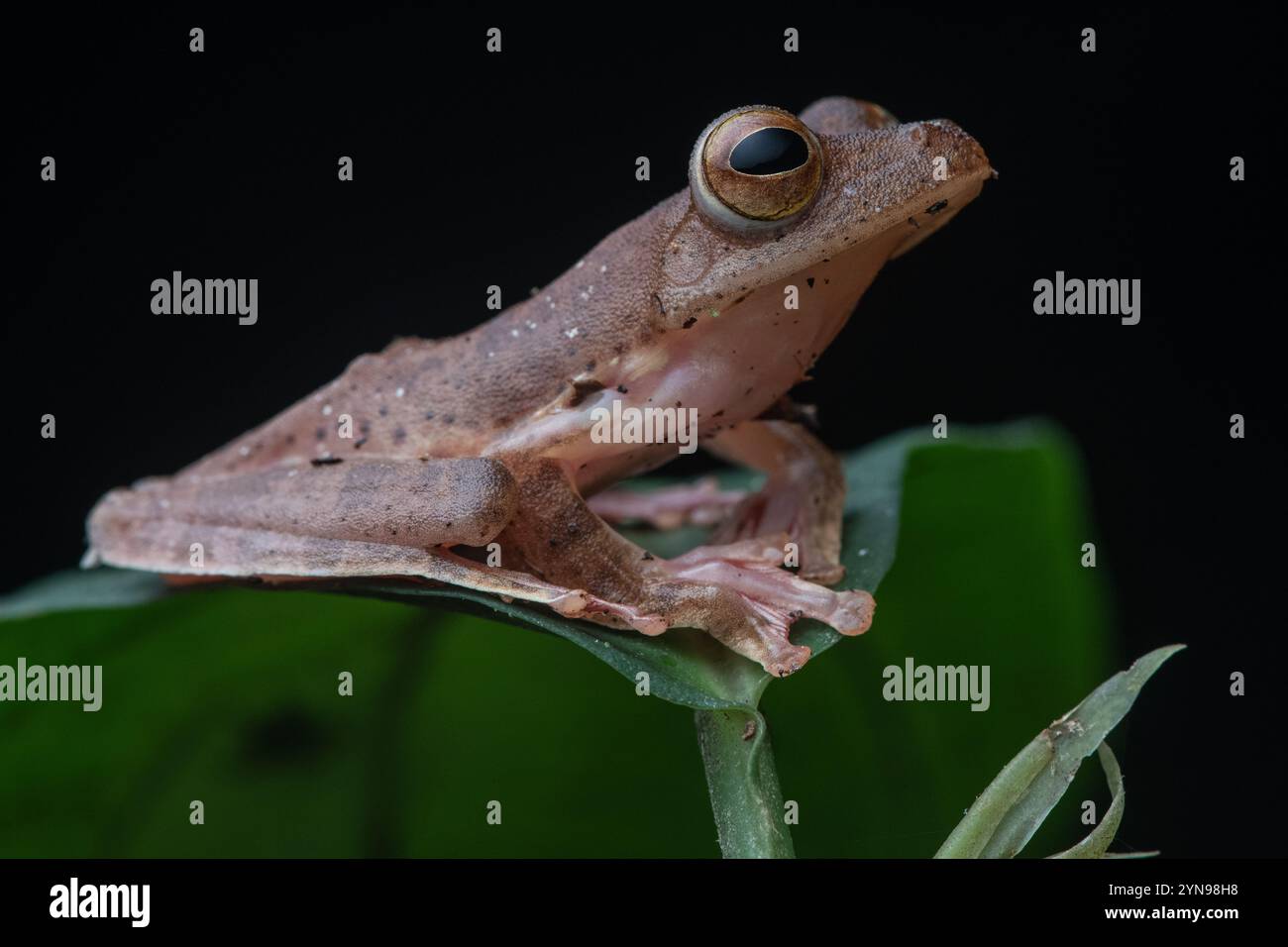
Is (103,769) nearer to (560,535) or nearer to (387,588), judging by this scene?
(387,588)

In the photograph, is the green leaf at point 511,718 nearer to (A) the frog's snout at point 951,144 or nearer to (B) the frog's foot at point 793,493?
(B) the frog's foot at point 793,493

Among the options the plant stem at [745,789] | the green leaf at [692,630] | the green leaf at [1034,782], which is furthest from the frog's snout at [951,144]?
the plant stem at [745,789]

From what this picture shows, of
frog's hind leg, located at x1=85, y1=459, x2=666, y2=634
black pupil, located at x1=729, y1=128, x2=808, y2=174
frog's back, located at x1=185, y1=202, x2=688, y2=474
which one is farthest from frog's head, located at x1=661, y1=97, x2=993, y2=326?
frog's hind leg, located at x1=85, y1=459, x2=666, y2=634

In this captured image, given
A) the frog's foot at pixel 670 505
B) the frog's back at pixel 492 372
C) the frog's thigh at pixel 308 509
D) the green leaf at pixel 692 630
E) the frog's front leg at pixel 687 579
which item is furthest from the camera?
the frog's foot at pixel 670 505

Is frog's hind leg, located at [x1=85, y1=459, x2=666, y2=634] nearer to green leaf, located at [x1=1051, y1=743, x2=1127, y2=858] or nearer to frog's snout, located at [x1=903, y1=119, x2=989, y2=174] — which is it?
green leaf, located at [x1=1051, y1=743, x2=1127, y2=858]

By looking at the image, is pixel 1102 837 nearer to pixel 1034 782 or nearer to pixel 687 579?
pixel 1034 782

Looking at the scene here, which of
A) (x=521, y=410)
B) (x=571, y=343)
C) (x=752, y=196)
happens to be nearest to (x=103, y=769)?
(x=521, y=410)
